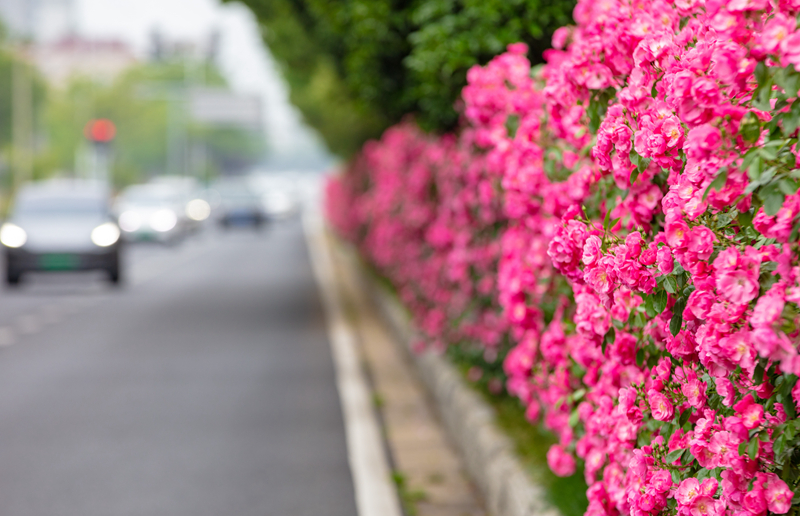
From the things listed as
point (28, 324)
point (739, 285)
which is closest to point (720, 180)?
point (739, 285)

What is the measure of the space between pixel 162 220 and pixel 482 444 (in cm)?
2872

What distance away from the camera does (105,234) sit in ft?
63.9

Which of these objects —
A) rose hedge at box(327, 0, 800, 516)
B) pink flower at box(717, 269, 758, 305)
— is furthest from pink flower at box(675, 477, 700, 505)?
pink flower at box(717, 269, 758, 305)

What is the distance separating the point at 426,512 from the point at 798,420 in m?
3.90

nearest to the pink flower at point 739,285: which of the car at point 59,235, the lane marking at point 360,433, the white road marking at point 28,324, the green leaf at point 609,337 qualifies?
the green leaf at point 609,337

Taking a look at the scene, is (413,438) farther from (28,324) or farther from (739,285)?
(28,324)

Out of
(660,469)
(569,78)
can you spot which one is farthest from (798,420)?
(569,78)

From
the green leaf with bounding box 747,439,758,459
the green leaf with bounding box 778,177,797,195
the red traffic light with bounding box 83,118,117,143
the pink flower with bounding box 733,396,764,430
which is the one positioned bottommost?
the green leaf with bounding box 747,439,758,459

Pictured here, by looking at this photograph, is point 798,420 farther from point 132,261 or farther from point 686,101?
point 132,261

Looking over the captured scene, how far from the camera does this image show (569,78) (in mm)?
3840

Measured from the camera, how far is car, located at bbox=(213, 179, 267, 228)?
48.2m

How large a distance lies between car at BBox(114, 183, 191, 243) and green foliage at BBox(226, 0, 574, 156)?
18170mm

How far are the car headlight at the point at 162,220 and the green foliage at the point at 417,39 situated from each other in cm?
1827

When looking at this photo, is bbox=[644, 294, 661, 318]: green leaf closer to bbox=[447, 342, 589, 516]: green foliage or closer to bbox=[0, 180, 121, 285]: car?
bbox=[447, 342, 589, 516]: green foliage
